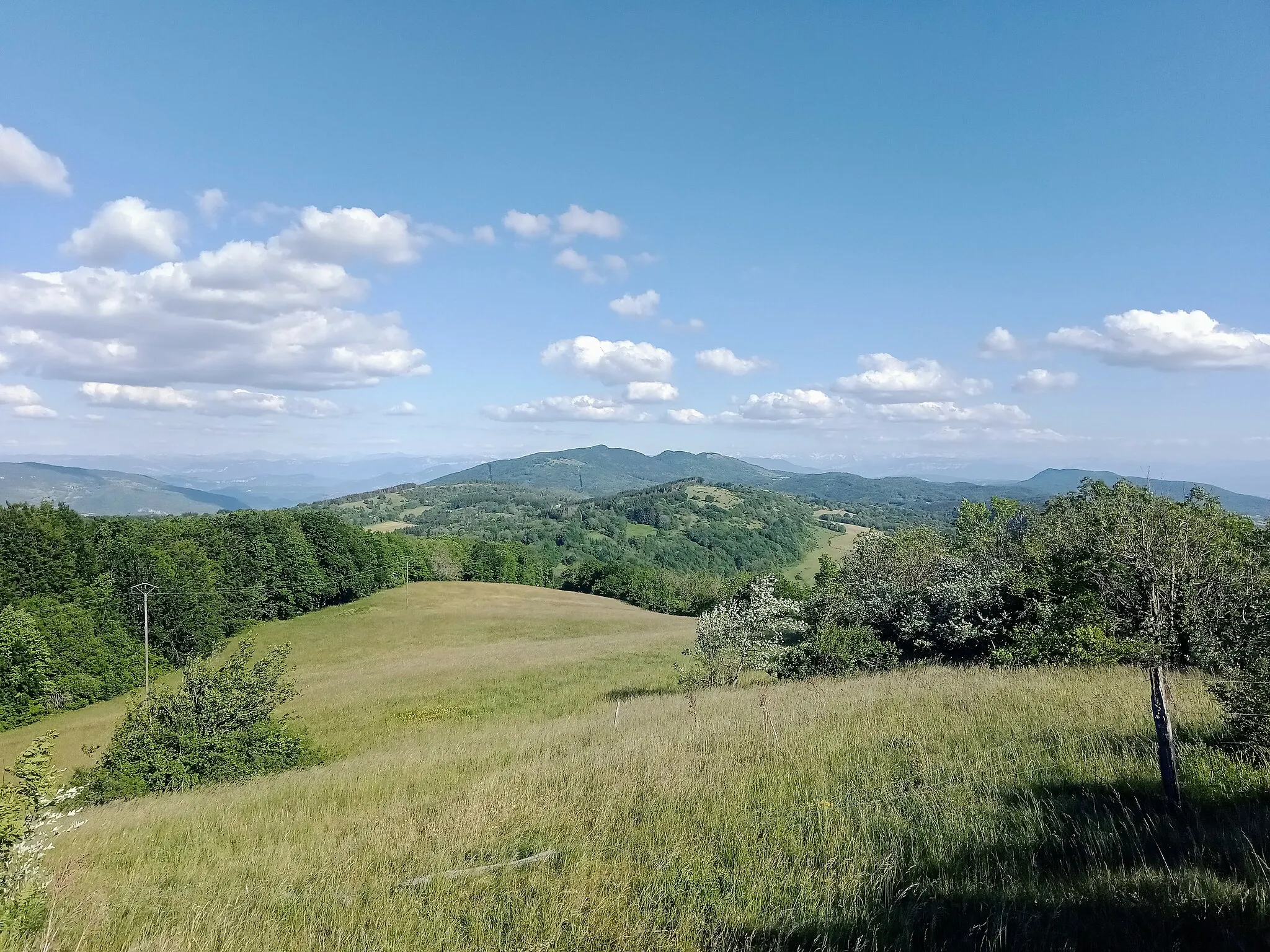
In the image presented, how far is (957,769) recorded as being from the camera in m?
7.13

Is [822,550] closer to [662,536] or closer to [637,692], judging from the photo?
[662,536]

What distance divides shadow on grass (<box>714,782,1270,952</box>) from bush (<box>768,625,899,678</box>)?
14.1 metres

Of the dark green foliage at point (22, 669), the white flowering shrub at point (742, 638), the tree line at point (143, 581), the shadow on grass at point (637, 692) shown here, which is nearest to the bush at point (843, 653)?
the white flowering shrub at point (742, 638)

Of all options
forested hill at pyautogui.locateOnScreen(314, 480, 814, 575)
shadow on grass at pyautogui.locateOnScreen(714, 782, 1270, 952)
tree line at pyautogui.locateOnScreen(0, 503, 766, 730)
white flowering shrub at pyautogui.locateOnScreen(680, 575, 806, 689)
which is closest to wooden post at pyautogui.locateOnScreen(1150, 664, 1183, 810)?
shadow on grass at pyautogui.locateOnScreen(714, 782, 1270, 952)

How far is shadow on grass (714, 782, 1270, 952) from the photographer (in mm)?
3697

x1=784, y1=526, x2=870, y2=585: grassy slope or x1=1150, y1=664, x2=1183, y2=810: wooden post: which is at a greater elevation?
x1=1150, y1=664, x2=1183, y2=810: wooden post

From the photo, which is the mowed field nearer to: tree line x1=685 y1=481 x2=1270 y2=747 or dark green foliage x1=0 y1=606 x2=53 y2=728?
tree line x1=685 y1=481 x2=1270 y2=747

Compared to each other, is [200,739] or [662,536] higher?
[200,739]

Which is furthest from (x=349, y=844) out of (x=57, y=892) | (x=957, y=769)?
(x=957, y=769)

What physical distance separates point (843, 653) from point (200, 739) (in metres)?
18.2

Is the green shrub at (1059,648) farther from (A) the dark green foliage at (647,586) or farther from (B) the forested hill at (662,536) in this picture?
(B) the forested hill at (662,536)

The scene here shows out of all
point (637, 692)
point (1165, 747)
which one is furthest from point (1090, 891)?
point (637, 692)

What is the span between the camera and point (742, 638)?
21344mm

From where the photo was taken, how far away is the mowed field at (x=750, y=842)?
425cm
